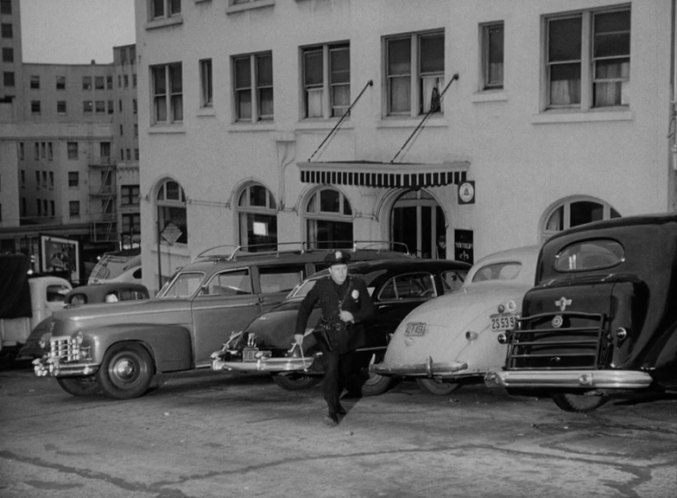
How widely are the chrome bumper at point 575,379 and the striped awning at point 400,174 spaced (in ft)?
41.6

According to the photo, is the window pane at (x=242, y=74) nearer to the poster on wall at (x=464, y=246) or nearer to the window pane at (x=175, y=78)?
the window pane at (x=175, y=78)

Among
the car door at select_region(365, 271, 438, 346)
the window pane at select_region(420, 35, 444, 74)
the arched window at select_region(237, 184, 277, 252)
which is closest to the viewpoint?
the car door at select_region(365, 271, 438, 346)

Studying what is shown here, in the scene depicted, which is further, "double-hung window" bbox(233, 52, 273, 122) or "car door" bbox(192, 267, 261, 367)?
"double-hung window" bbox(233, 52, 273, 122)

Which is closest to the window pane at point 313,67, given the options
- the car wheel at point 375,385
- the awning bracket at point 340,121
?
the awning bracket at point 340,121

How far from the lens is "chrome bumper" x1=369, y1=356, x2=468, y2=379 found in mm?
13180

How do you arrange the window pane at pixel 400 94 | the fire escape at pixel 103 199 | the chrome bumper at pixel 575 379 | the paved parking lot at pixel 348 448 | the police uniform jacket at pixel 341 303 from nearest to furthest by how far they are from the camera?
1. the paved parking lot at pixel 348 448
2. the chrome bumper at pixel 575 379
3. the police uniform jacket at pixel 341 303
4. the window pane at pixel 400 94
5. the fire escape at pixel 103 199

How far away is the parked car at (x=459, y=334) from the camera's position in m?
13.2

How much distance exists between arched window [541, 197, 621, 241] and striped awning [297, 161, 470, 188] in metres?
2.28

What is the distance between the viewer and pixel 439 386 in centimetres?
1462

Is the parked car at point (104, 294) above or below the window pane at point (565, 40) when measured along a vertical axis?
below

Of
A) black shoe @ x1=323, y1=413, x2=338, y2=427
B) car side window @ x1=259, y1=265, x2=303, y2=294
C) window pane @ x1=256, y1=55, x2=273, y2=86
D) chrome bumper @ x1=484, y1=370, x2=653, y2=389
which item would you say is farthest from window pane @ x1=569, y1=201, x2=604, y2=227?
black shoe @ x1=323, y1=413, x2=338, y2=427

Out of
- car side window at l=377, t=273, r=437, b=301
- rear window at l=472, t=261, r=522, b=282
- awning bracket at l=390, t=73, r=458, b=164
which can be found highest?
awning bracket at l=390, t=73, r=458, b=164

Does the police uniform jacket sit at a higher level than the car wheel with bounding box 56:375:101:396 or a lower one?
higher

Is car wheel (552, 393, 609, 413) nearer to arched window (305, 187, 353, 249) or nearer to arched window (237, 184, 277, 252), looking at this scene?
arched window (305, 187, 353, 249)
